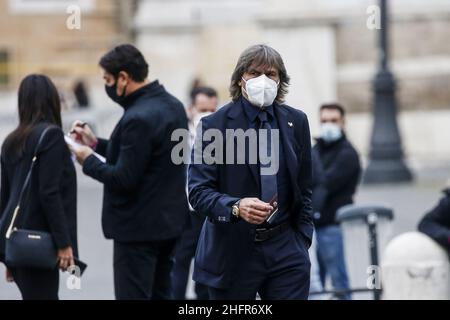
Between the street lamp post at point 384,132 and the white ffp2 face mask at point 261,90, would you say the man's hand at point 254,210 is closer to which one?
the white ffp2 face mask at point 261,90

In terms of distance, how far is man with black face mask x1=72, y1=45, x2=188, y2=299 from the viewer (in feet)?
25.5

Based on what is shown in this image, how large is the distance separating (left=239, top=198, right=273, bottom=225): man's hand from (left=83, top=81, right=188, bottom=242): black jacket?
5.68ft

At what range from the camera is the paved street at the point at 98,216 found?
36.8 ft

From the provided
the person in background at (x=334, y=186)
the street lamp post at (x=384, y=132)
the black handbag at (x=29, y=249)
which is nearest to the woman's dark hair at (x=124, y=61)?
the black handbag at (x=29, y=249)

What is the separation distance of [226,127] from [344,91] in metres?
17.9

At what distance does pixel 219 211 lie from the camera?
247 inches

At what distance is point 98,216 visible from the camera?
1708 centimetres

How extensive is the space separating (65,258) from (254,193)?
1632mm

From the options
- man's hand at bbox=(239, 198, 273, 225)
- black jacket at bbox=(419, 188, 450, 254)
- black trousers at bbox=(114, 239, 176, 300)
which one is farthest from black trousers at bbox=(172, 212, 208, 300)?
man's hand at bbox=(239, 198, 273, 225)

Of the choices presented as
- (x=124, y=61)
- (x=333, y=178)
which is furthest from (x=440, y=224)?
(x=124, y=61)

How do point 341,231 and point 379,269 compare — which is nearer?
point 379,269

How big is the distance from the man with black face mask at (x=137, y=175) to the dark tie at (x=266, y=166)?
1479 millimetres
